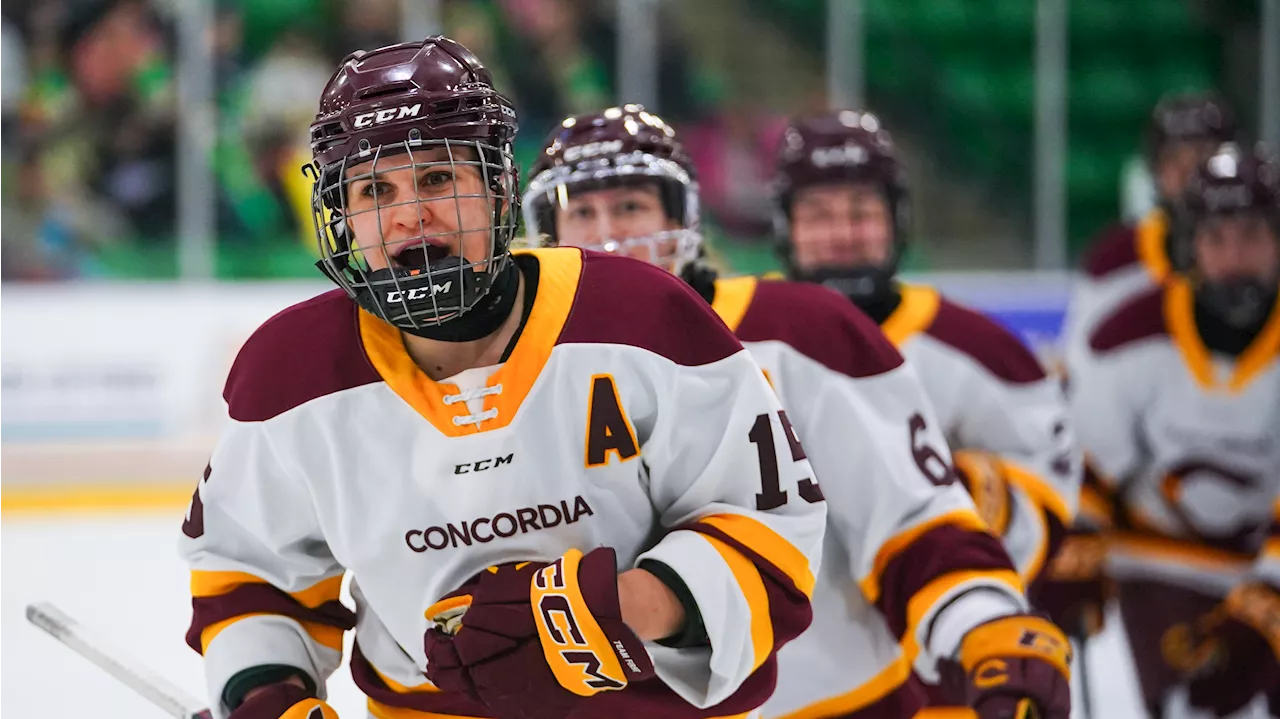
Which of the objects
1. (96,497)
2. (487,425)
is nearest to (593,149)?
(487,425)

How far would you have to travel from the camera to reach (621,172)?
1.88 meters

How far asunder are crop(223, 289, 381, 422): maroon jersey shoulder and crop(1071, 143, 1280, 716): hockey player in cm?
211

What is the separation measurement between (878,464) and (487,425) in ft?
1.86

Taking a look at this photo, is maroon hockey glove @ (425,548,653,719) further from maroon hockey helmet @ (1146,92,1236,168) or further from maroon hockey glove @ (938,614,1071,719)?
maroon hockey helmet @ (1146,92,1236,168)

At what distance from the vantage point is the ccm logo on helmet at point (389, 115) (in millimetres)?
1358

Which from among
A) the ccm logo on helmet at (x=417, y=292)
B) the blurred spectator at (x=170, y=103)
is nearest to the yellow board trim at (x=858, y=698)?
the ccm logo on helmet at (x=417, y=292)

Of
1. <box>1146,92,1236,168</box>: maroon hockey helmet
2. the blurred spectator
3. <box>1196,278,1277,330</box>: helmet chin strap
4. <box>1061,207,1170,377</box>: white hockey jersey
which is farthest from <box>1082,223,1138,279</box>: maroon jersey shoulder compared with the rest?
the blurred spectator

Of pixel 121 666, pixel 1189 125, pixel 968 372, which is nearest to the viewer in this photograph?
pixel 121 666

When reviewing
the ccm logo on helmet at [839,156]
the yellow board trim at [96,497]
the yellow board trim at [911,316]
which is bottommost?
the yellow board trim at [96,497]

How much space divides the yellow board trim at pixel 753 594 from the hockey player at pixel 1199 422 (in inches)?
73.0

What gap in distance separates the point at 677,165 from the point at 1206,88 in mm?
6298

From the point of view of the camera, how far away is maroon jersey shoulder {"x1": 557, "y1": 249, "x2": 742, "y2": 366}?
1.39m

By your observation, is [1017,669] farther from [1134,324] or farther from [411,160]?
[1134,324]

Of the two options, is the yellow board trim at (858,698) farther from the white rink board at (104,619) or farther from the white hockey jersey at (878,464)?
the white rink board at (104,619)
